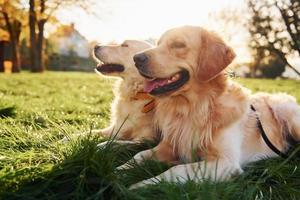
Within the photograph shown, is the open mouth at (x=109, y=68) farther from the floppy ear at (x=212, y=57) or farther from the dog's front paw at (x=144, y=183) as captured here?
the dog's front paw at (x=144, y=183)

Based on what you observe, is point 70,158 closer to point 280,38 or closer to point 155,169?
point 155,169

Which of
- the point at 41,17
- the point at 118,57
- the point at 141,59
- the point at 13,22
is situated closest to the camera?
the point at 141,59

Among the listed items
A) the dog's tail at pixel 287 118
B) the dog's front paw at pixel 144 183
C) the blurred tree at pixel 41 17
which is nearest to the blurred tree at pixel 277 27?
the dog's tail at pixel 287 118

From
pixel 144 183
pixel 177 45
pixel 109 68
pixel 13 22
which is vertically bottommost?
pixel 13 22

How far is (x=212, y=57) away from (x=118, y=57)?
2.00 meters

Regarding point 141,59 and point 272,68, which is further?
point 272,68

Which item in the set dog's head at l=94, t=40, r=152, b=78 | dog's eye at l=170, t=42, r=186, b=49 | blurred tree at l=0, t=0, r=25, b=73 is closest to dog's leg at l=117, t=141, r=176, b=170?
dog's eye at l=170, t=42, r=186, b=49

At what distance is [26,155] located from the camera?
310 cm

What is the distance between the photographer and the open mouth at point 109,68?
5230 mm

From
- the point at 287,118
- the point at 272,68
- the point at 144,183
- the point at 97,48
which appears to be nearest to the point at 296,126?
the point at 287,118

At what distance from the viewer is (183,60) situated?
3.50 metres

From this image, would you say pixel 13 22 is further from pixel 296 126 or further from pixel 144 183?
pixel 144 183

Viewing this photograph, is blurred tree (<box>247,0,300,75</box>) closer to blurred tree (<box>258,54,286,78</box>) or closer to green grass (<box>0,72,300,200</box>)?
green grass (<box>0,72,300,200</box>)

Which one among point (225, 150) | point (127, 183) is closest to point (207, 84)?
point (225, 150)
